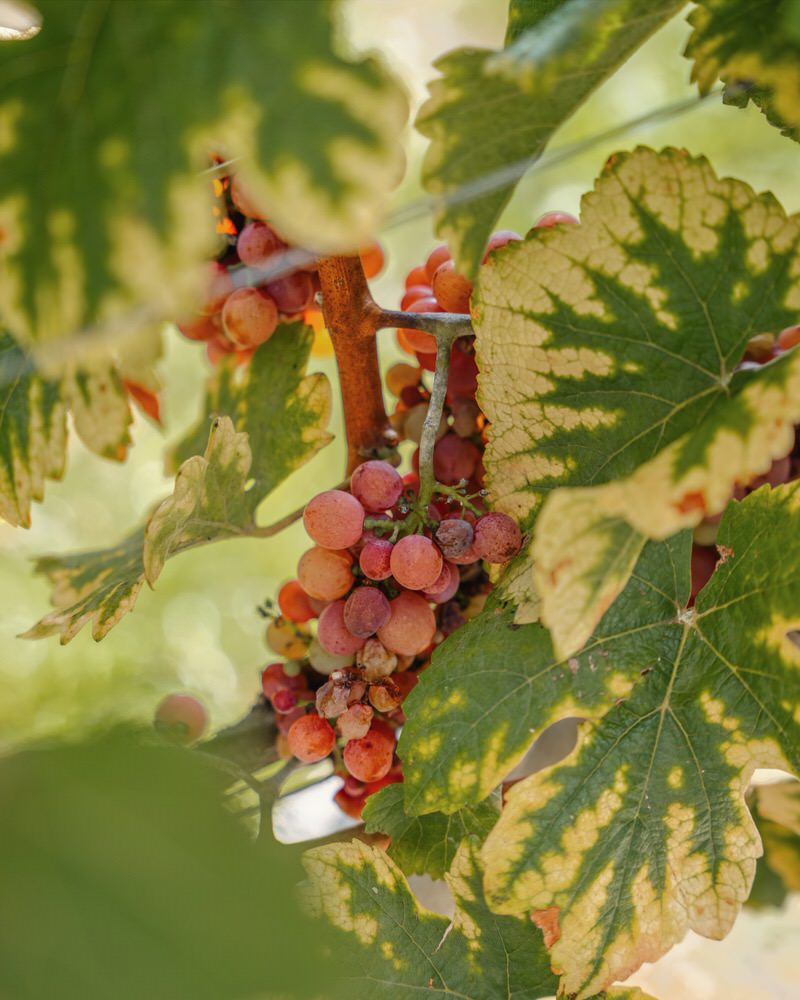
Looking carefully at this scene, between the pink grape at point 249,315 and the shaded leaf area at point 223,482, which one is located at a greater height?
the pink grape at point 249,315

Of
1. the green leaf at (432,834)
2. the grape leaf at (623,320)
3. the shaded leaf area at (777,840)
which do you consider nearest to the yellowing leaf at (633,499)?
the grape leaf at (623,320)

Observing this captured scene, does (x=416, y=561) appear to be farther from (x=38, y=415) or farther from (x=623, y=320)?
(x=38, y=415)

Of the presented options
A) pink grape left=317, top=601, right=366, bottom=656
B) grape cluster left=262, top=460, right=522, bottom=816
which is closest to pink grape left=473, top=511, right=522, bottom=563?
grape cluster left=262, top=460, right=522, bottom=816

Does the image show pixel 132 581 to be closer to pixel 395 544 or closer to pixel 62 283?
pixel 395 544

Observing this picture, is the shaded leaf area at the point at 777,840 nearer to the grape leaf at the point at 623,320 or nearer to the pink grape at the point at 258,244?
the grape leaf at the point at 623,320

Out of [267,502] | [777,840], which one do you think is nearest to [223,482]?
[777,840]

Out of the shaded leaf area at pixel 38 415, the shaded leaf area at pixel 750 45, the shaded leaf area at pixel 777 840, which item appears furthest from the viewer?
the shaded leaf area at pixel 777 840

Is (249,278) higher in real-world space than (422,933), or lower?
higher
